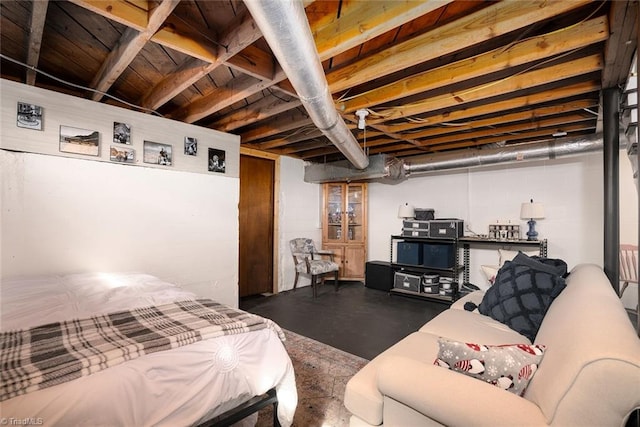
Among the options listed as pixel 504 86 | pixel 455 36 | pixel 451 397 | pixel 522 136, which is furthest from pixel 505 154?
pixel 451 397

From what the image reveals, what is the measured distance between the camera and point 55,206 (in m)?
2.37

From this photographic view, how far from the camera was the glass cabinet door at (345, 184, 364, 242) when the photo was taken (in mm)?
5387

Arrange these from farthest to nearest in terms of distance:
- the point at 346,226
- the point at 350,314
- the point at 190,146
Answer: the point at 346,226
the point at 350,314
the point at 190,146

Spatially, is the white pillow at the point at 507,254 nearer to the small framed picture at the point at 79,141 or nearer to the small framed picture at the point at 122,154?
the small framed picture at the point at 122,154

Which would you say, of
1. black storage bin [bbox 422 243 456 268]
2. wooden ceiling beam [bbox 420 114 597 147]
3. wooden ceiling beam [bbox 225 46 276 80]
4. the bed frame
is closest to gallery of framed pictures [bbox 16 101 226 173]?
wooden ceiling beam [bbox 225 46 276 80]

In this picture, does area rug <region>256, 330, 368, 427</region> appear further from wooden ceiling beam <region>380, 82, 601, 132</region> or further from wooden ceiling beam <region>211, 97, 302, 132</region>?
wooden ceiling beam <region>380, 82, 601, 132</region>

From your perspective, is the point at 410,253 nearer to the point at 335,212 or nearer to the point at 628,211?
the point at 335,212

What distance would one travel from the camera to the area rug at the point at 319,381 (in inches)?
67.3

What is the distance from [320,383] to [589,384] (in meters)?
1.66

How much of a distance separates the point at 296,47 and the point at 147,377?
57.9 inches

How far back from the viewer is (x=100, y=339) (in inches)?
46.0

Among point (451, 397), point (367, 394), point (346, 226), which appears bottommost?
point (367, 394)

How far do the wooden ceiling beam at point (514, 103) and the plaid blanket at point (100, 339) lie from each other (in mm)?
2557

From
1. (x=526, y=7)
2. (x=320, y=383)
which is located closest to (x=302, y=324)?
(x=320, y=383)
